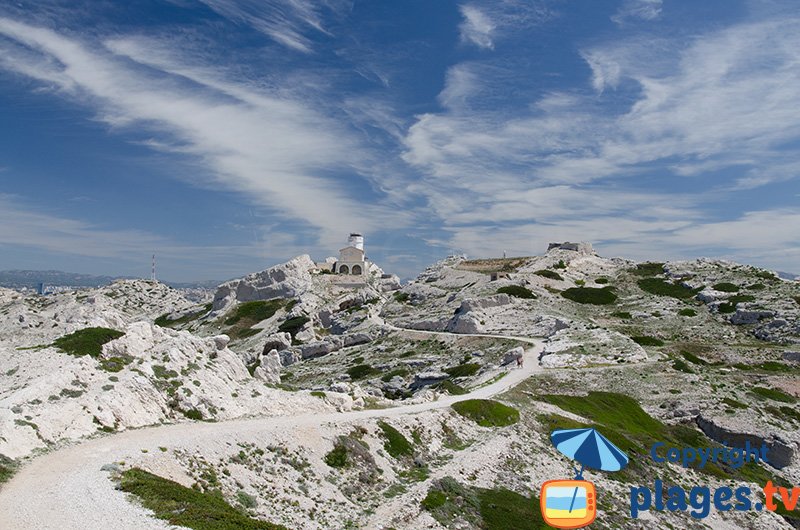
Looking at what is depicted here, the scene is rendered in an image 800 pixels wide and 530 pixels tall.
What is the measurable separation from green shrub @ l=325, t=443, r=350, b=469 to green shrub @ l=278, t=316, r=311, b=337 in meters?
93.6

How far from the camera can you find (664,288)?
126m

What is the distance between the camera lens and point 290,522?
23.8 metres

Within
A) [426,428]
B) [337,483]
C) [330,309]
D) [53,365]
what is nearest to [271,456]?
[337,483]

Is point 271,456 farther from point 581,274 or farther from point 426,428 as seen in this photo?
point 581,274

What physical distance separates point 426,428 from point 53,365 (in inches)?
1047

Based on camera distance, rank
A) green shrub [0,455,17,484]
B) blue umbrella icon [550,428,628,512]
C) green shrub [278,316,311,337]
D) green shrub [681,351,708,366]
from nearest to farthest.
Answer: blue umbrella icon [550,428,628,512] < green shrub [0,455,17,484] < green shrub [681,351,708,366] < green shrub [278,316,311,337]

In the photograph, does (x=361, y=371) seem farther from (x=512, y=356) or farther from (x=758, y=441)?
(x=758, y=441)

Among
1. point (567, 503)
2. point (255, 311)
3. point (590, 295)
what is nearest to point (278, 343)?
point (255, 311)

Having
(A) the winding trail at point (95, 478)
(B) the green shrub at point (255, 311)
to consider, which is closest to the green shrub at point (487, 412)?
(A) the winding trail at point (95, 478)

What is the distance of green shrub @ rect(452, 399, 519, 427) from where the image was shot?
44.1 meters

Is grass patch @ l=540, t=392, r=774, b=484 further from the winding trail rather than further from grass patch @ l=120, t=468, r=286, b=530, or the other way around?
grass patch @ l=120, t=468, r=286, b=530

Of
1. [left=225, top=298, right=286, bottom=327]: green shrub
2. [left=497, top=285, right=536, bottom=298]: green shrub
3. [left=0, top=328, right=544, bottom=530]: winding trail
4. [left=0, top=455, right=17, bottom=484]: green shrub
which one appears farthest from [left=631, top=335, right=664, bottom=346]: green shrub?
[left=225, top=298, right=286, bottom=327]: green shrub

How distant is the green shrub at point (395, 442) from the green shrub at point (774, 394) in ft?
172

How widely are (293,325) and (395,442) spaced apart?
96.3 meters
